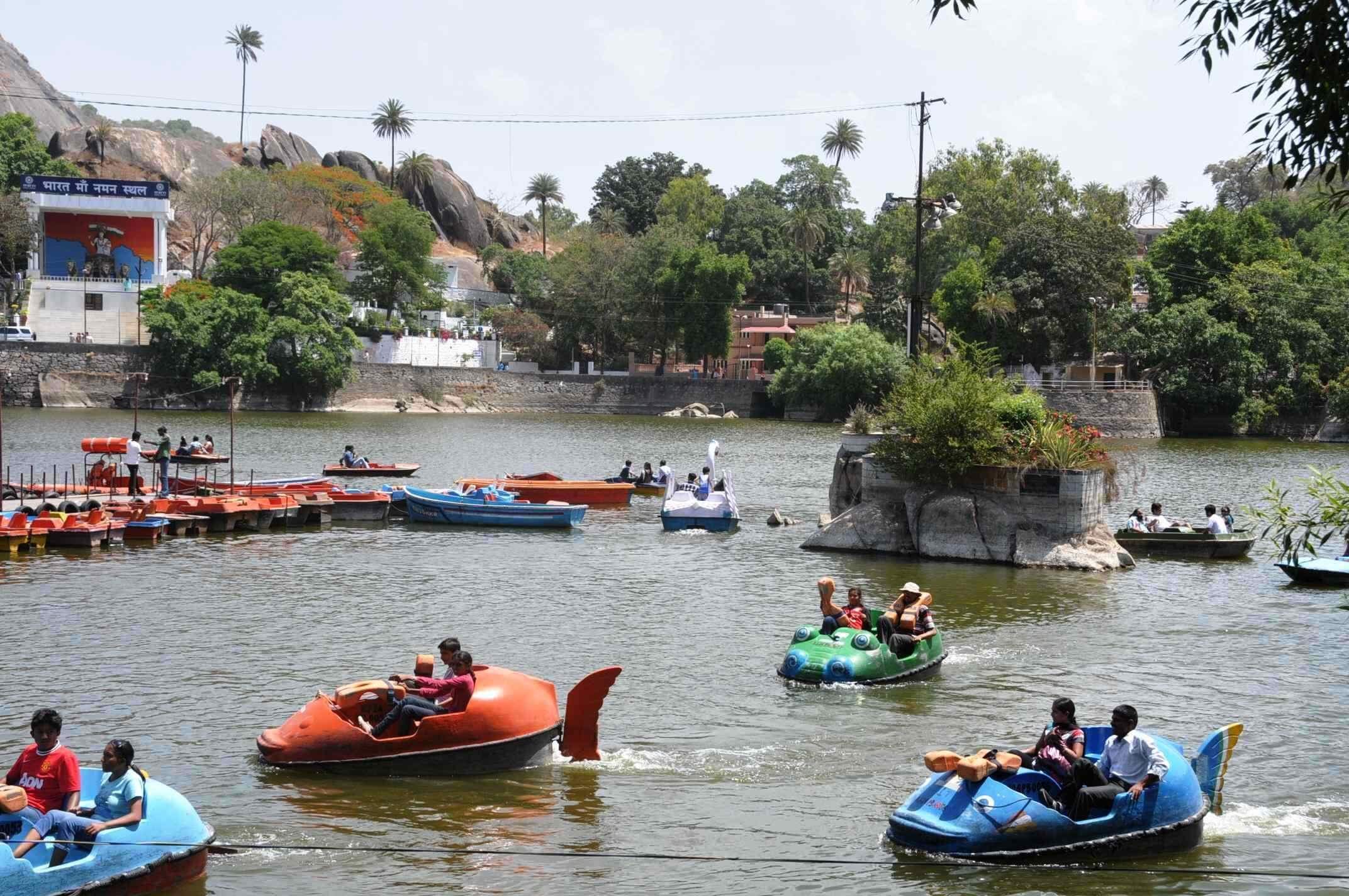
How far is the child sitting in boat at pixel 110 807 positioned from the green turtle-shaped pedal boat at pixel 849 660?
33.0 feet

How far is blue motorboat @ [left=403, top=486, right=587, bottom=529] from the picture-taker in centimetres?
3819

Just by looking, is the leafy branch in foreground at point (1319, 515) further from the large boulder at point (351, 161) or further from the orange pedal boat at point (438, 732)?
the large boulder at point (351, 161)

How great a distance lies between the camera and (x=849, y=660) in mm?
19625

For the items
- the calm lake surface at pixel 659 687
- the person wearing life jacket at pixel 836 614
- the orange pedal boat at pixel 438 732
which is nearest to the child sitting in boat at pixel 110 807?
the calm lake surface at pixel 659 687

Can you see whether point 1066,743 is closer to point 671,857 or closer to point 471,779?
point 671,857

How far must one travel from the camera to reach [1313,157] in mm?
10055

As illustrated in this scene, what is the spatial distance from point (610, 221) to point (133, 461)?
102317 mm

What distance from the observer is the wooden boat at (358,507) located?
38812 millimetres

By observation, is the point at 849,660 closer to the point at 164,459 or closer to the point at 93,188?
the point at 164,459

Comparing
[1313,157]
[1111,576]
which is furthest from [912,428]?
[1313,157]

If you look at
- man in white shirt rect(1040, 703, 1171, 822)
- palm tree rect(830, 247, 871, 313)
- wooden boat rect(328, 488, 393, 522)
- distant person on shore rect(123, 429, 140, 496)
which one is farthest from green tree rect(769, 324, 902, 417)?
man in white shirt rect(1040, 703, 1171, 822)

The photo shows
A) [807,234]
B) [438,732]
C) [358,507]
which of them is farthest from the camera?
[807,234]

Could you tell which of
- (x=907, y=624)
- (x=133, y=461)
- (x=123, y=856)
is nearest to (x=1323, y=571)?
(x=907, y=624)

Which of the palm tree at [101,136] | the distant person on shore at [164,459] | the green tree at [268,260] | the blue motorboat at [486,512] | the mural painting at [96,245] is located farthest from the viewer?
the palm tree at [101,136]
